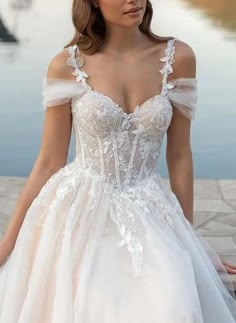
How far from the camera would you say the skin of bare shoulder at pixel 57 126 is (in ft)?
6.40

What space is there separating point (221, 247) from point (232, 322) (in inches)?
33.5

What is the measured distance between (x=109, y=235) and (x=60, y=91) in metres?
0.36

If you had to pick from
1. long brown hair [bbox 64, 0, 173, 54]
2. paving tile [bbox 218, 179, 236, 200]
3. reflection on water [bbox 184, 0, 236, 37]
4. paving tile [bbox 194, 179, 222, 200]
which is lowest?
paving tile [bbox 218, 179, 236, 200]

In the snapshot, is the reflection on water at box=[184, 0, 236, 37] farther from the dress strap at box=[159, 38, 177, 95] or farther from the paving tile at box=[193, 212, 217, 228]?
the dress strap at box=[159, 38, 177, 95]

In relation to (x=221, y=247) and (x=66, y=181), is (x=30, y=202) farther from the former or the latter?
(x=221, y=247)

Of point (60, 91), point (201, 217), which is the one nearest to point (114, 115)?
point (60, 91)

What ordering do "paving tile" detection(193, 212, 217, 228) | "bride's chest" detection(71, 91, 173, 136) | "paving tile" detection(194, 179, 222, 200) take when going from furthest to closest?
"paving tile" detection(194, 179, 222, 200) < "paving tile" detection(193, 212, 217, 228) < "bride's chest" detection(71, 91, 173, 136)

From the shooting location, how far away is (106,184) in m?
1.95

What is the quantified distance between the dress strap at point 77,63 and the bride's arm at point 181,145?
0.73 ft

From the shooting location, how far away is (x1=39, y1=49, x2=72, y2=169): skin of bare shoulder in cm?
195

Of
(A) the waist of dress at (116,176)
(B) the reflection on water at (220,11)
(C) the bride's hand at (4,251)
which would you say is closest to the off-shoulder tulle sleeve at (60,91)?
(A) the waist of dress at (116,176)

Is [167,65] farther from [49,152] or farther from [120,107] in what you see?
[49,152]

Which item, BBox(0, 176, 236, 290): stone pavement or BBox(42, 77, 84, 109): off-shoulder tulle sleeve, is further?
BBox(0, 176, 236, 290): stone pavement

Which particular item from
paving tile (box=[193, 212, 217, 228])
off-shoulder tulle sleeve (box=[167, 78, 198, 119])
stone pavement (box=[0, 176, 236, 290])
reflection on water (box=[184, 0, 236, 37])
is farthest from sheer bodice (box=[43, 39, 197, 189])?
reflection on water (box=[184, 0, 236, 37])
